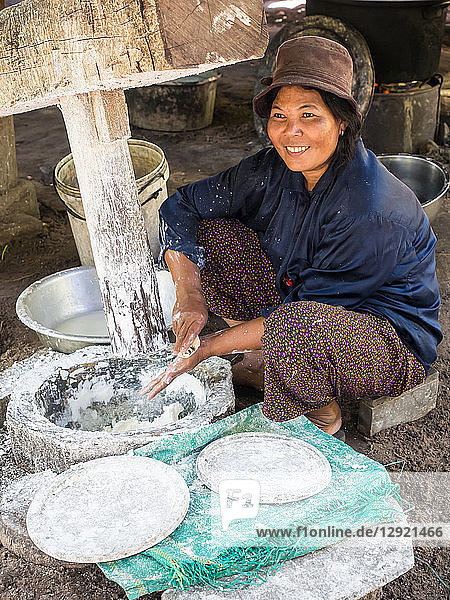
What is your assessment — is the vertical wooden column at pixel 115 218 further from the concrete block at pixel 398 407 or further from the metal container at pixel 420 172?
the metal container at pixel 420 172

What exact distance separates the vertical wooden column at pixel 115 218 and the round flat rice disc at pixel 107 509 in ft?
1.59

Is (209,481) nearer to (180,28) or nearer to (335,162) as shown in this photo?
(335,162)

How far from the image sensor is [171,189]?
4508 mm

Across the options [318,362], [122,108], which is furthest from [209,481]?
[122,108]

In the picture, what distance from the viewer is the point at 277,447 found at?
6.70ft

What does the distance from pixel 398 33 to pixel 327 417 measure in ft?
9.49

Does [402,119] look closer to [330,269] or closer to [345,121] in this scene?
[345,121]

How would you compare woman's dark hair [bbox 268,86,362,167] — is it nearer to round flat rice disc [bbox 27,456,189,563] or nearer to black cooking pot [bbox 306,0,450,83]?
round flat rice disc [bbox 27,456,189,563]

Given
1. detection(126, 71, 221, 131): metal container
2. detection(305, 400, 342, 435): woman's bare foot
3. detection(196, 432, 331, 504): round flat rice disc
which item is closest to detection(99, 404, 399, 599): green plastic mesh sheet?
detection(196, 432, 331, 504): round flat rice disc

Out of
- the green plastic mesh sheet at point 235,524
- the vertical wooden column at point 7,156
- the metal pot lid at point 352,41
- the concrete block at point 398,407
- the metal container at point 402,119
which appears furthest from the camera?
the metal container at point 402,119

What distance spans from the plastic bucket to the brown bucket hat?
1113 mm

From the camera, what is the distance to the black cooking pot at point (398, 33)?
422cm

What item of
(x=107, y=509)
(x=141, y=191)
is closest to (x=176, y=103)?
(x=141, y=191)

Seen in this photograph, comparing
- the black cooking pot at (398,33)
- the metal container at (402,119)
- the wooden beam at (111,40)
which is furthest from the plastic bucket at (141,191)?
the metal container at (402,119)
